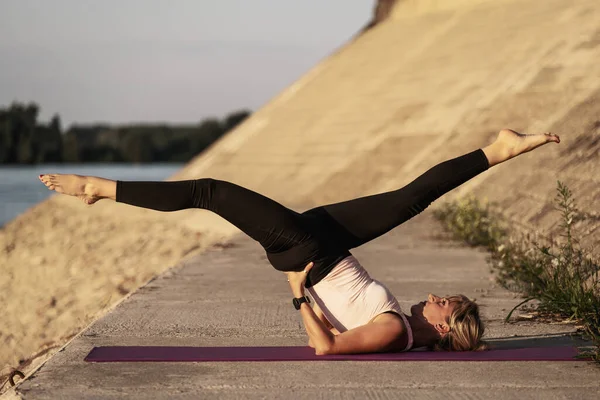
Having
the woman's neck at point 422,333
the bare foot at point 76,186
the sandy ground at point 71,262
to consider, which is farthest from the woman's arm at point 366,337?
the sandy ground at point 71,262

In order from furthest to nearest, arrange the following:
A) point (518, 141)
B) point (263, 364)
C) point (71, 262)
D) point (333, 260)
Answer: point (71, 262) → point (518, 141) → point (333, 260) → point (263, 364)

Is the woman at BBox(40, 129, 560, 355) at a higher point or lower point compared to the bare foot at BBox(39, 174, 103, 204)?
lower

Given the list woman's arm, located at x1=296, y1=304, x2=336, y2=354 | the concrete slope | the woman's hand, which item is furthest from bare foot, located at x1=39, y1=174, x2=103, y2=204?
the concrete slope

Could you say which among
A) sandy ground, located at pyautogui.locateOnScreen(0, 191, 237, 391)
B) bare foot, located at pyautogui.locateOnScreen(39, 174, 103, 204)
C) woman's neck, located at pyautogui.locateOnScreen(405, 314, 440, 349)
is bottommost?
sandy ground, located at pyautogui.locateOnScreen(0, 191, 237, 391)

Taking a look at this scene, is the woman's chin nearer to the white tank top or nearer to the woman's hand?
the white tank top

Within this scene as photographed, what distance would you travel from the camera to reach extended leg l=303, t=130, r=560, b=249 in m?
6.07

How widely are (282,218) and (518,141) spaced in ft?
5.41

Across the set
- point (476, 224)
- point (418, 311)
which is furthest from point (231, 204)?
point (476, 224)

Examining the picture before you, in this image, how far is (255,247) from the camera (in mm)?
12859

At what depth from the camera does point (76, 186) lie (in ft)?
20.2

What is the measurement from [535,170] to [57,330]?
6.07 metres

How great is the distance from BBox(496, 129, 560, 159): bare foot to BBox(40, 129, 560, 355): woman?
62 cm

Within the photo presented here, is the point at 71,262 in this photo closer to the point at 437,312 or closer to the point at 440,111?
the point at 440,111

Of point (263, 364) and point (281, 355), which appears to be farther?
point (281, 355)
